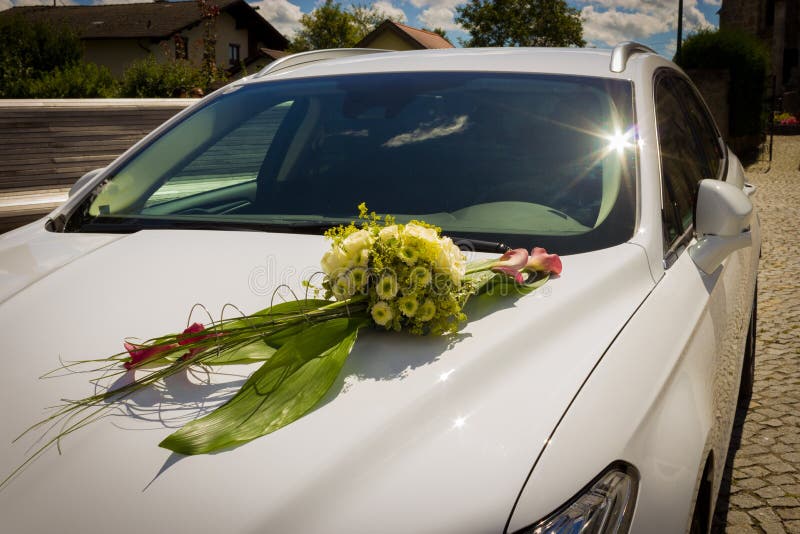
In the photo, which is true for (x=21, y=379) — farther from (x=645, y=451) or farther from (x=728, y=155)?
(x=728, y=155)

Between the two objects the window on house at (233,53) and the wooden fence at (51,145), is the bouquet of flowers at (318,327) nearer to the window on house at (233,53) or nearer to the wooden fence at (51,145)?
the wooden fence at (51,145)

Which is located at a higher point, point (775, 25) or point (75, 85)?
point (775, 25)

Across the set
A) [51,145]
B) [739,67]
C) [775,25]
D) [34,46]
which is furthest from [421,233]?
[775,25]

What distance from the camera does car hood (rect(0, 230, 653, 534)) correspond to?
3.86ft

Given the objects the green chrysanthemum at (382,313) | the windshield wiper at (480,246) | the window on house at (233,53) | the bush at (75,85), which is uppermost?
the window on house at (233,53)

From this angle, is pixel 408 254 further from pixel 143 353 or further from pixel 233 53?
pixel 233 53

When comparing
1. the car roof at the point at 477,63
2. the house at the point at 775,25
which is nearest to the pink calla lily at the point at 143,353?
the car roof at the point at 477,63

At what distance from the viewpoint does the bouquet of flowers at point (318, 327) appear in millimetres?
1420

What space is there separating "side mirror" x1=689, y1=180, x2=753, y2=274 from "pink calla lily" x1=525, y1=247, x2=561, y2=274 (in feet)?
1.93

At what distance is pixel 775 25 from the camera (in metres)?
47.4

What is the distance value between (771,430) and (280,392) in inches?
124

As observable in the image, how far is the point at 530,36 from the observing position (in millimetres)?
56281

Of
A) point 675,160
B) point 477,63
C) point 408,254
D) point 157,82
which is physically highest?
point 157,82

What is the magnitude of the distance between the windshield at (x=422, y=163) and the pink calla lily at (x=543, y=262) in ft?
0.66
